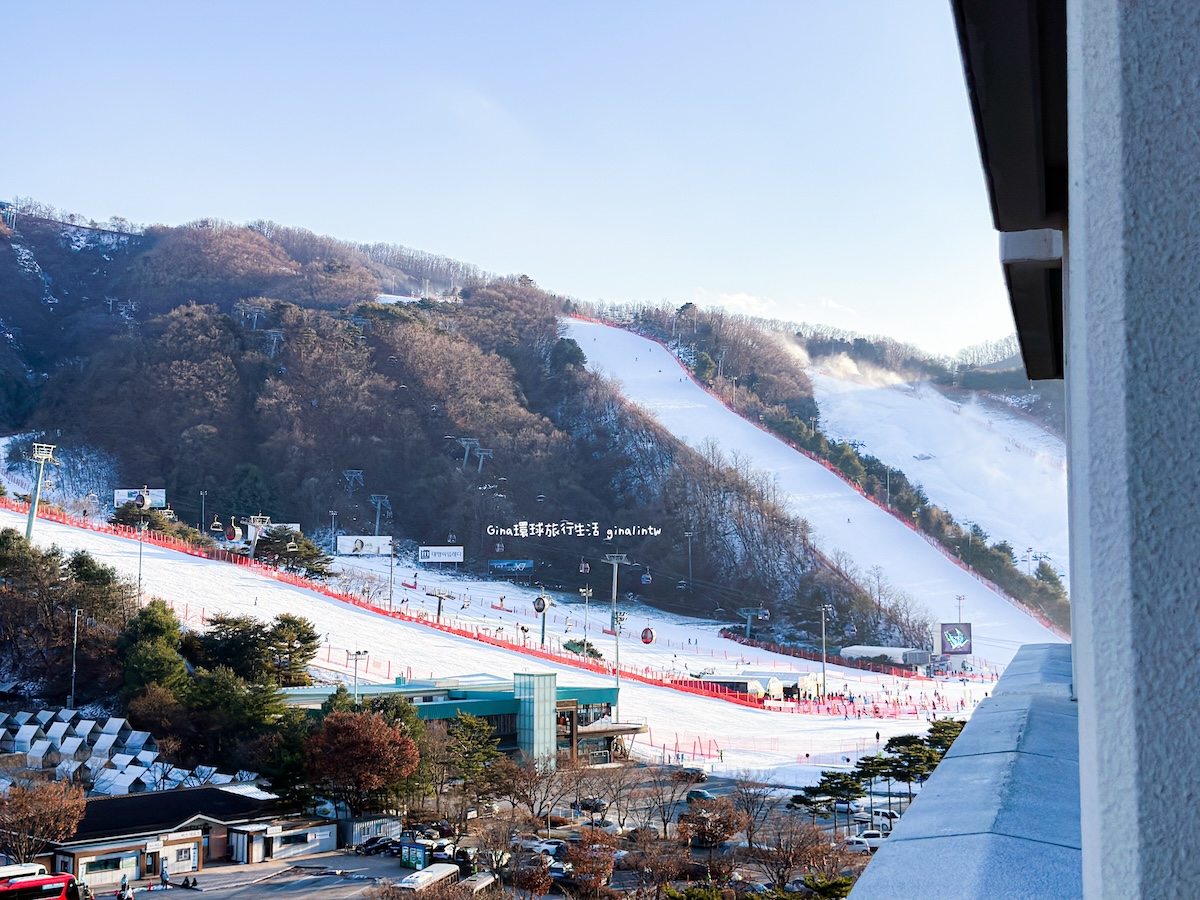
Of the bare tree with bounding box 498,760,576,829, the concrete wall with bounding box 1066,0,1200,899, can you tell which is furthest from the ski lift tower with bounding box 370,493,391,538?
the concrete wall with bounding box 1066,0,1200,899

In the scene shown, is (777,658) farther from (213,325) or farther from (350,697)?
(213,325)

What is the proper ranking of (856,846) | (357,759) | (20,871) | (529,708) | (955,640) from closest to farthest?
(20,871) → (856,846) → (357,759) → (529,708) → (955,640)

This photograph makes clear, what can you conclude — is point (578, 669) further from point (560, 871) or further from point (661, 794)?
point (560, 871)

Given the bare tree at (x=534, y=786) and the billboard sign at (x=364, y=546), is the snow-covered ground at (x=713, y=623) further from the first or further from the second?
the bare tree at (x=534, y=786)

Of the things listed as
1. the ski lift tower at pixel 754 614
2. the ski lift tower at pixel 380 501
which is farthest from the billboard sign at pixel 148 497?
the ski lift tower at pixel 754 614

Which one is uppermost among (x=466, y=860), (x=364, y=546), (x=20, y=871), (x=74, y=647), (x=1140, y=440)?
(x=1140, y=440)

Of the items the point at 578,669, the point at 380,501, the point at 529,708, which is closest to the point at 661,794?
the point at 529,708

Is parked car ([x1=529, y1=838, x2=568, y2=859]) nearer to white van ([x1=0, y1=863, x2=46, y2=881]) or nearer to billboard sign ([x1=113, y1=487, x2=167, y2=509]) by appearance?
white van ([x1=0, y1=863, x2=46, y2=881])
